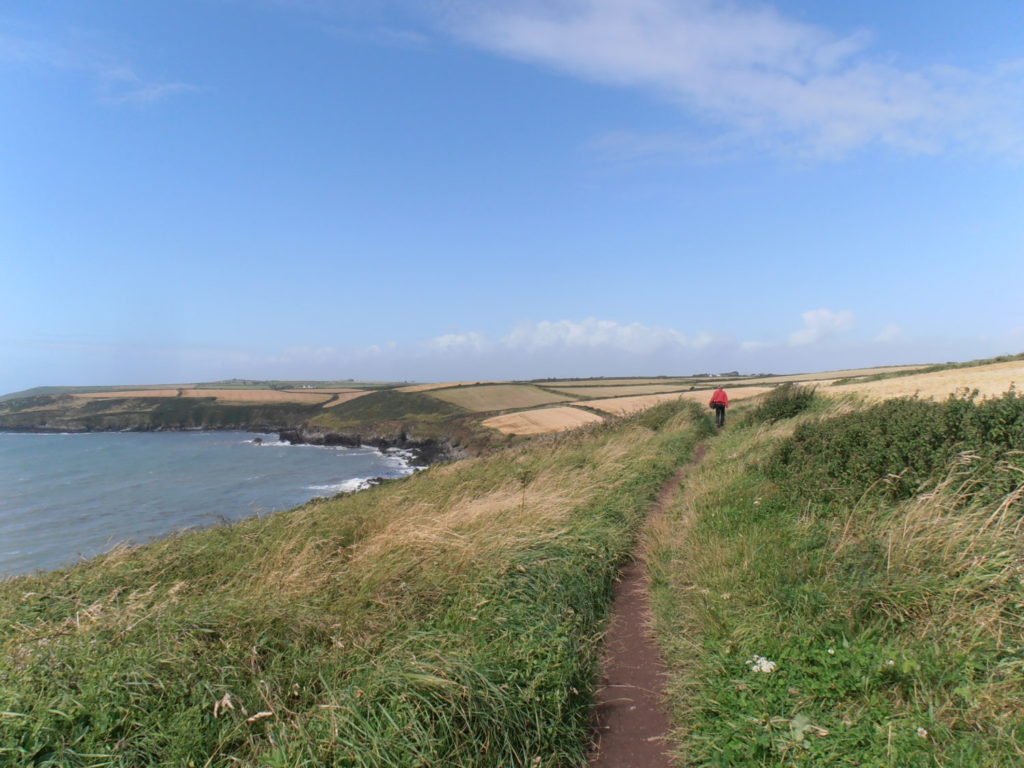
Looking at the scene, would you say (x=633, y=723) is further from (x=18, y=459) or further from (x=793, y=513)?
(x=18, y=459)

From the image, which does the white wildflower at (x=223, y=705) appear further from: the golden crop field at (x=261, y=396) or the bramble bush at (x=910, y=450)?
the golden crop field at (x=261, y=396)

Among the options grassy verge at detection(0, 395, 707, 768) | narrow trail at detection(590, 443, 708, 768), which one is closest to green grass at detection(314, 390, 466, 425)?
grassy verge at detection(0, 395, 707, 768)

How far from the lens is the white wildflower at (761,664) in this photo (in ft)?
13.2

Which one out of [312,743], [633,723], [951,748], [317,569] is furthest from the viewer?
[317,569]

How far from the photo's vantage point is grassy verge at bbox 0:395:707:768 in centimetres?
334

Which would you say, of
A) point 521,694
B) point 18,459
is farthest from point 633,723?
point 18,459

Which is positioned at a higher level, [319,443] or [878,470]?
[878,470]

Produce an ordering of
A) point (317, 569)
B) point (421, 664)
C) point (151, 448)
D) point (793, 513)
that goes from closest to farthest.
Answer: point (421, 664) < point (317, 569) < point (793, 513) < point (151, 448)

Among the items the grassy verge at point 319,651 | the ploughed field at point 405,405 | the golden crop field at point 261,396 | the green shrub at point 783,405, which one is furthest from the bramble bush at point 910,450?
the golden crop field at point 261,396

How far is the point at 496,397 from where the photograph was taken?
87.3 m

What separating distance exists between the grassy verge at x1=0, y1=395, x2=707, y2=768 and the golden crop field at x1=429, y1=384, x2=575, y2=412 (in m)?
69.6

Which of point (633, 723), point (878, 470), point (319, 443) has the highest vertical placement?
point (878, 470)

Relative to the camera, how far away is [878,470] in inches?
283

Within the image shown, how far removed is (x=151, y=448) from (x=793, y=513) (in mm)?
89662
